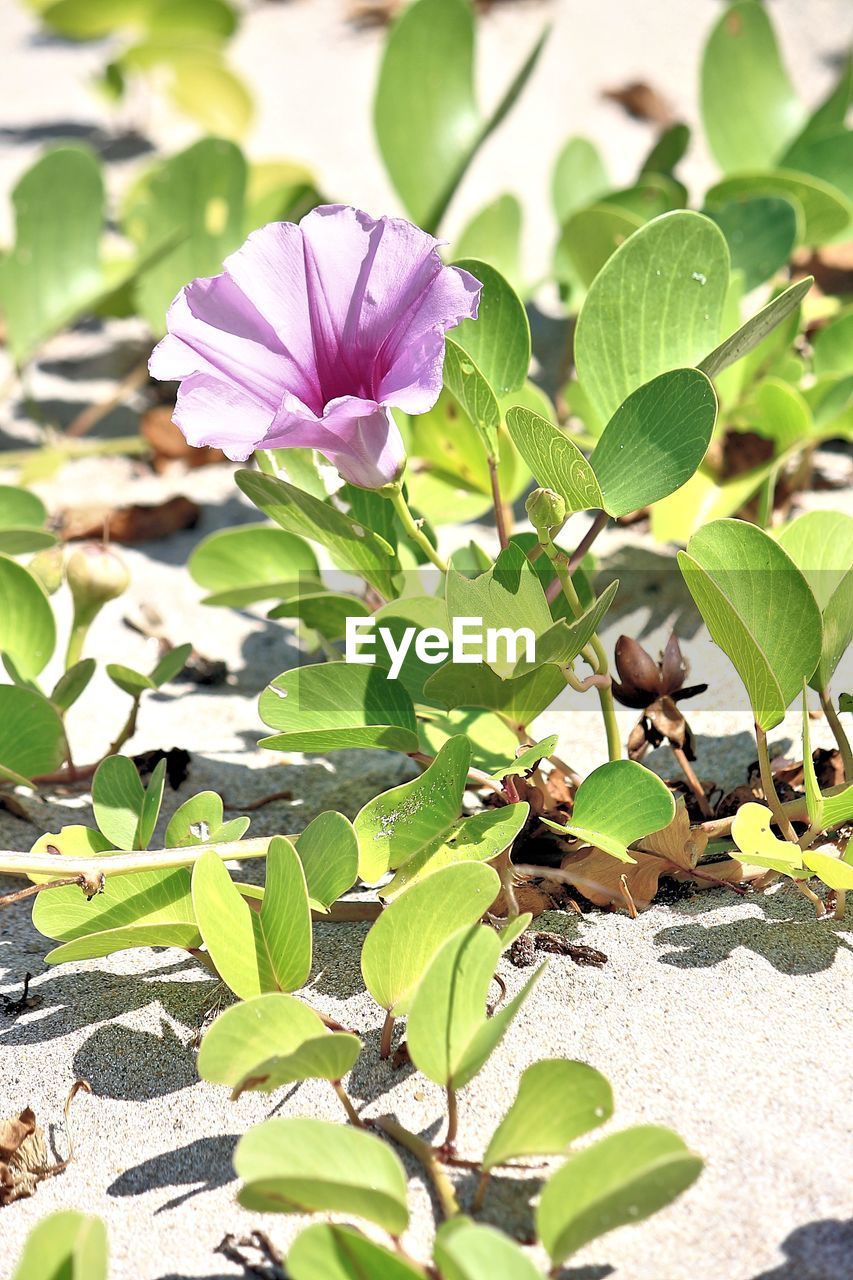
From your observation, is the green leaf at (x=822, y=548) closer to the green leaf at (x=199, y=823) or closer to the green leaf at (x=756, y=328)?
the green leaf at (x=756, y=328)

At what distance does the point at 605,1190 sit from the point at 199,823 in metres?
0.52

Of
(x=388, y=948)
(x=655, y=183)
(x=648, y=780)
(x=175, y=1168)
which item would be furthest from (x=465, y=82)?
(x=175, y=1168)

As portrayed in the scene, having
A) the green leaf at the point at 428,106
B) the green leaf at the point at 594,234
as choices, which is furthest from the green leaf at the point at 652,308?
the green leaf at the point at 428,106

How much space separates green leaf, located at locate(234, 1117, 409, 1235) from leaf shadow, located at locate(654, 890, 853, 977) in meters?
0.37

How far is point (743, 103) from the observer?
7.59 ft

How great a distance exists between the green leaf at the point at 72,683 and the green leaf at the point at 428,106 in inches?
42.2

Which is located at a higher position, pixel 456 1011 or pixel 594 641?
pixel 594 641

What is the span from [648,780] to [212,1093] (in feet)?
1.40

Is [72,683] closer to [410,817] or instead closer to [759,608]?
[410,817]

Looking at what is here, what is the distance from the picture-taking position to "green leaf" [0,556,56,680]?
139 cm

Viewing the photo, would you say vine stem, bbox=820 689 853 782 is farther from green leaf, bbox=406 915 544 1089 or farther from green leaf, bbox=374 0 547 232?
green leaf, bbox=374 0 547 232

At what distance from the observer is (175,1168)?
973mm

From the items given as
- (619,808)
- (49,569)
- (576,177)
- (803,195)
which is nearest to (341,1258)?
(619,808)

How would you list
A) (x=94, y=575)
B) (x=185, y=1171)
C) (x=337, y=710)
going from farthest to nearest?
(x=94, y=575) → (x=337, y=710) → (x=185, y=1171)
